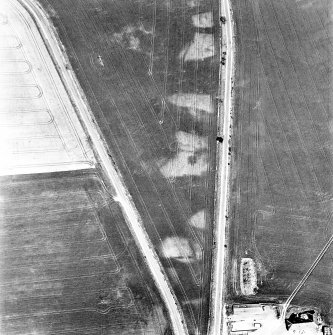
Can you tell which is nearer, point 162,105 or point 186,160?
point 186,160

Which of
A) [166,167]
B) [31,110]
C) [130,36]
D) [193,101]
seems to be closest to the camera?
Result: [31,110]

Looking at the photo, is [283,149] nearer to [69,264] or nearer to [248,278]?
[248,278]

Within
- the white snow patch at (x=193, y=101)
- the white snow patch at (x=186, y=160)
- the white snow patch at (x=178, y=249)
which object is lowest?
the white snow patch at (x=178, y=249)

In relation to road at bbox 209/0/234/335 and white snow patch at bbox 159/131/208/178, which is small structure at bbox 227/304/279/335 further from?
white snow patch at bbox 159/131/208/178

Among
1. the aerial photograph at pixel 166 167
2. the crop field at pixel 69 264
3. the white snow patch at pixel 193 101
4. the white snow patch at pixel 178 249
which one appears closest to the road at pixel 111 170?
the aerial photograph at pixel 166 167

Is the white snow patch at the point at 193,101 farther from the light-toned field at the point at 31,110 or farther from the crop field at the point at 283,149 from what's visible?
the light-toned field at the point at 31,110

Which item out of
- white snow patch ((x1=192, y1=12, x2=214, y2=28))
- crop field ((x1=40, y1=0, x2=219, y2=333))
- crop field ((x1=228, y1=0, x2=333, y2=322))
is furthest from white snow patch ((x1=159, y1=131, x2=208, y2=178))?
white snow patch ((x1=192, y1=12, x2=214, y2=28))

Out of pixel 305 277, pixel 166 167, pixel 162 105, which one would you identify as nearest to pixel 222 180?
pixel 166 167
